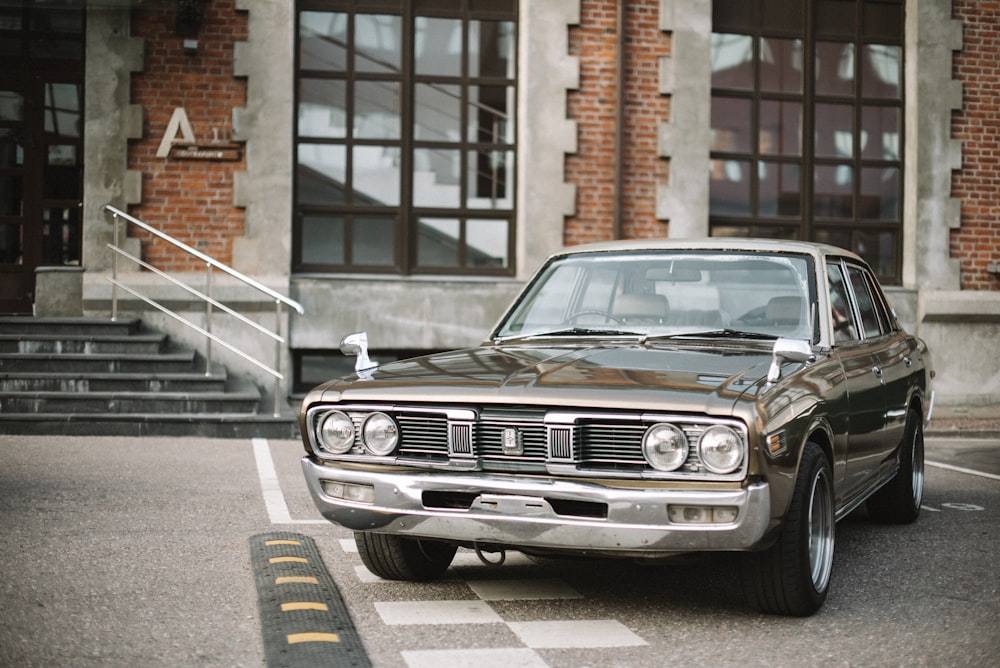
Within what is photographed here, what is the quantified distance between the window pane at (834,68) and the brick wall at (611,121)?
85.8 inches

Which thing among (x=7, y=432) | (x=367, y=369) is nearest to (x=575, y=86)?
(x=7, y=432)

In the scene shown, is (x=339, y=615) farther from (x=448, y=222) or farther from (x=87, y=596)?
(x=448, y=222)

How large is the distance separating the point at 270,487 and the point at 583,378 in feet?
13.6

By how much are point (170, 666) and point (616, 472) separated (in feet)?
5.84

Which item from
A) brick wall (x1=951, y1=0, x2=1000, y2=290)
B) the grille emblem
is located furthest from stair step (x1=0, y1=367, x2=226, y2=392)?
brick wall (x1=951, y1=0, x2=1000, y2=290)

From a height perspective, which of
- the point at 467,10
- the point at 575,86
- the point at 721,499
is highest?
the point at 467,10

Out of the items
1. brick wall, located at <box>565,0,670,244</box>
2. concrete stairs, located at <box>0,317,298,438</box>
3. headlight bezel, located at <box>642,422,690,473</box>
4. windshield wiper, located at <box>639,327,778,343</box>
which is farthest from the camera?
brick wall, located at <box>565,0,670,244</box>

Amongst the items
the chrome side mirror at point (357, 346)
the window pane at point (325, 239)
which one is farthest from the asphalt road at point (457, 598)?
the window pane at point (325, 239)

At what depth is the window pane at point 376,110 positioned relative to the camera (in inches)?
554

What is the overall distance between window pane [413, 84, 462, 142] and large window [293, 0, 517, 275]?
1 centimetres

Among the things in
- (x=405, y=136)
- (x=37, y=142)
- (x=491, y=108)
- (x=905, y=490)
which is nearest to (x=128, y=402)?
(x=37, y=142)

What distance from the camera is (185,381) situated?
1191 cm

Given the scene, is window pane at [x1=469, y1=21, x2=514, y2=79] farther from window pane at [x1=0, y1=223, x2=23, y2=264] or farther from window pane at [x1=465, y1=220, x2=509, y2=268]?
window pane at [x1=0, y1=223, x2=23, y2=264]

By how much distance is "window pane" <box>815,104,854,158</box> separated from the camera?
15266mm
